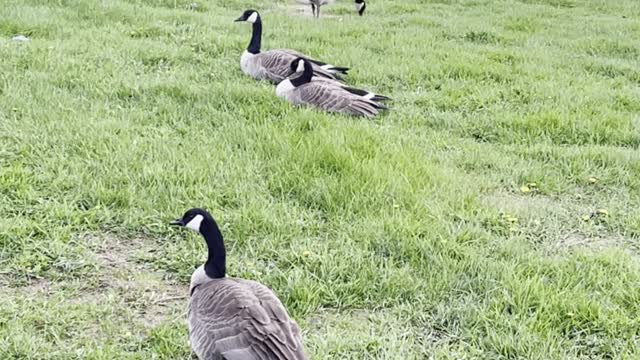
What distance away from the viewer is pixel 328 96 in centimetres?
591

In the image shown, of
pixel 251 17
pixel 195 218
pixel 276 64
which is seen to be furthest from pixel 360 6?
pixel 195 218

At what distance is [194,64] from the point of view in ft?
23.3

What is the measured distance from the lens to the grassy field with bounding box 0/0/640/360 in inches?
120

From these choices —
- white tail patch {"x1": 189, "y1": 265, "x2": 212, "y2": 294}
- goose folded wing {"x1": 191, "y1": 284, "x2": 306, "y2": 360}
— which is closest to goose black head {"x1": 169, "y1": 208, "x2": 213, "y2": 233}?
white tail patch {"x1": 189, "y1": 265, "x2": 212, "y2": 294}

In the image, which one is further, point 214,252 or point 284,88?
point 284,88

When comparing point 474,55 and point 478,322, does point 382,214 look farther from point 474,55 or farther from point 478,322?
point 474,55

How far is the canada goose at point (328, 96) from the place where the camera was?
5.82 meters

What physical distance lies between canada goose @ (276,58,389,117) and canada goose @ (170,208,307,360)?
9.81 feet

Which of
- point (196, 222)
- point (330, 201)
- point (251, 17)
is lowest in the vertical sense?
point (330, 201)

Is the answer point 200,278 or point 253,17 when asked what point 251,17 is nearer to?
point 253,17

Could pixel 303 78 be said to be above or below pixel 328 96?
above

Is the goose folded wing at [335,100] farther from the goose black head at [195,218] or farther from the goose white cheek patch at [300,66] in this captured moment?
the goose black head at [195,218]

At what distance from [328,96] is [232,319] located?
3.55 metres

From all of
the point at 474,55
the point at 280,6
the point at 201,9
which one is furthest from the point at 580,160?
the point at 280,6
